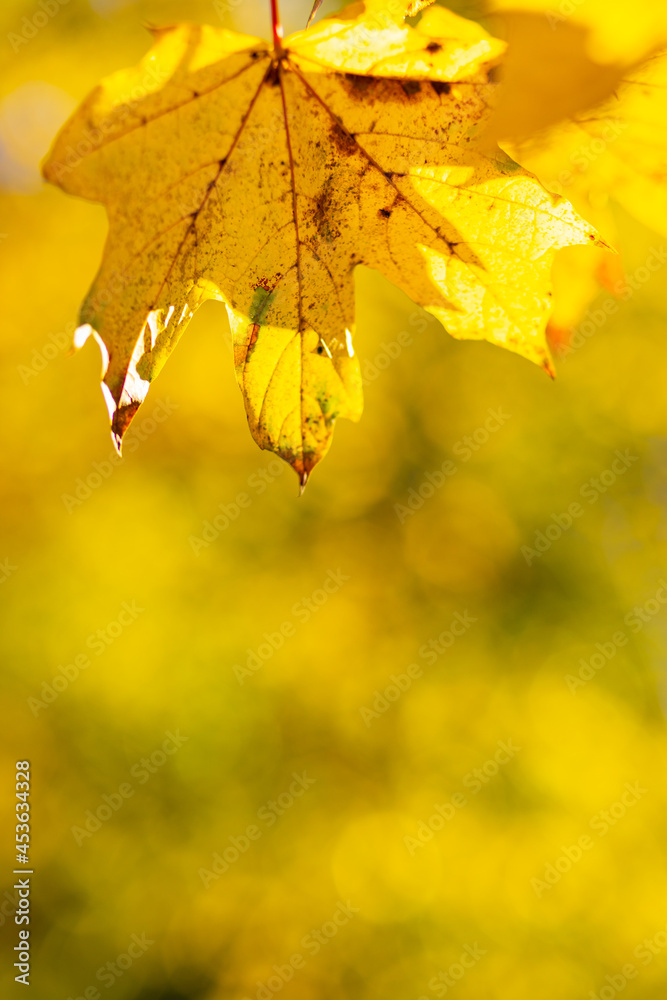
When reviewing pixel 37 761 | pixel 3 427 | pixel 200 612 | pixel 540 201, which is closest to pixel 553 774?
pixel 200 612

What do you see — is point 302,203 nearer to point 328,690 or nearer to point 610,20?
point 610,20

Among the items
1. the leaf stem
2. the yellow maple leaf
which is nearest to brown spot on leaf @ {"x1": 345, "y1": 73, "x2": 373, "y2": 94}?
the leaf stem

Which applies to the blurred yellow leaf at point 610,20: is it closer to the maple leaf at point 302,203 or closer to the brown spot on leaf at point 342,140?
the maple leaf at point 302,203

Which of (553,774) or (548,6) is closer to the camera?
(548,6)

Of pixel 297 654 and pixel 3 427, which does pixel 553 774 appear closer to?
pixel 297 654

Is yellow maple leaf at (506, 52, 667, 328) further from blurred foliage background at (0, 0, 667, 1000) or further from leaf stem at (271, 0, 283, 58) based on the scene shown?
blurred foliage background at (0, 0, 667, 1000)

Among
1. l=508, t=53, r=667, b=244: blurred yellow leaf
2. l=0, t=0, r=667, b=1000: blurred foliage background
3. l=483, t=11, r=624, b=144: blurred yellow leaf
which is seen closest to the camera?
l=483, t=11, r=624, b=144: blurred yellow leaf

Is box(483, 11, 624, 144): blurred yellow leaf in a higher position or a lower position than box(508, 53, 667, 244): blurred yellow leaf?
higher

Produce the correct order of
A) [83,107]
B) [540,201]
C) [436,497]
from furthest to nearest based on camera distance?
[436,497] → [540,201] → [83,107]

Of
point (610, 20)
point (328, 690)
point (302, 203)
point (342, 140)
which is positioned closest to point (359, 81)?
point (342, 140)
